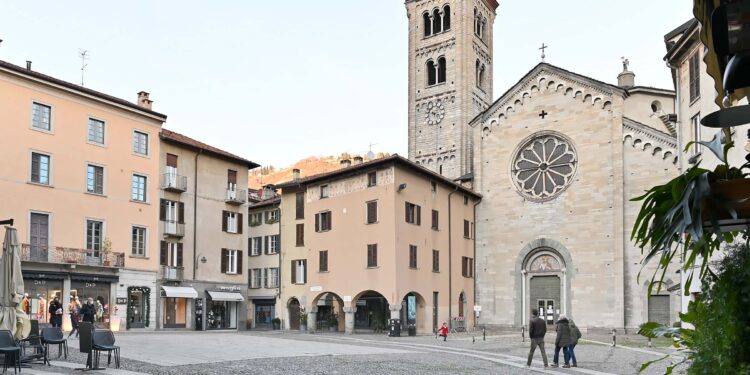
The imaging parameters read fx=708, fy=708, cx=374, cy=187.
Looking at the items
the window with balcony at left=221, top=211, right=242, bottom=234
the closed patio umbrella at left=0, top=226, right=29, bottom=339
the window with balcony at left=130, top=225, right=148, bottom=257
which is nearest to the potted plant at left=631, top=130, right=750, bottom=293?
the closed patio umbrella at left=0, top=226, right=29, bottom=339

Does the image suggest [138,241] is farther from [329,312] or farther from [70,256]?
[329,312]

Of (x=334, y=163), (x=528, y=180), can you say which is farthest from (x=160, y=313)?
(x=334, y=163)

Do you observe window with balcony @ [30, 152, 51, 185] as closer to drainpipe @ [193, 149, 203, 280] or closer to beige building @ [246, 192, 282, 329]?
drainpipe @ [193, 149, 203, 280]

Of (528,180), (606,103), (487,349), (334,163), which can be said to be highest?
(334,163)

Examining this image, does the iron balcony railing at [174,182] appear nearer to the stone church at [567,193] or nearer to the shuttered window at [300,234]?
the shuttered window at [300,234]

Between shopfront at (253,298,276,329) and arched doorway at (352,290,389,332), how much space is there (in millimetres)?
9843

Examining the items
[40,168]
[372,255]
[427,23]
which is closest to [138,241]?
[40,168]

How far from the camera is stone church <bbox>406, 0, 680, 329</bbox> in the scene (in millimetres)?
42688

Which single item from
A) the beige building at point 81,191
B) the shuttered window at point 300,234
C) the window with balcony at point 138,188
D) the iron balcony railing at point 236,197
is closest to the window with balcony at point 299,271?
the shuttered window at point 300,234

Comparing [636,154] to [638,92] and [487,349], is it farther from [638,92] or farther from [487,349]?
[487,349]

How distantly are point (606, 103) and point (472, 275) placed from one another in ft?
46.7

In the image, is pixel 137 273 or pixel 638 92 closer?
pixel 137 273

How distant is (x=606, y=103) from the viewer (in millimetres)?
44938

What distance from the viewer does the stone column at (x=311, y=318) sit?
4375cm
